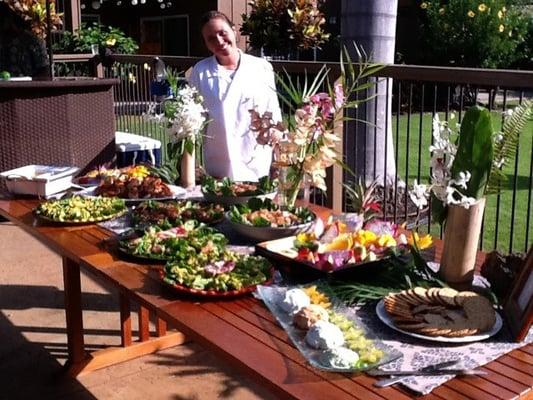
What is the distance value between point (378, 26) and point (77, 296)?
9.43 feet

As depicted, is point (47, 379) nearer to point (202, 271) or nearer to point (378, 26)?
point (202, 271)

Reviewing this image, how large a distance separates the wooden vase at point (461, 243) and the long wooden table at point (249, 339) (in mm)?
303

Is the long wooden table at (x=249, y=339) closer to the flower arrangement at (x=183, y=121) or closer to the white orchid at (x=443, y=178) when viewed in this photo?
the white orchid at (x=443, y=178)

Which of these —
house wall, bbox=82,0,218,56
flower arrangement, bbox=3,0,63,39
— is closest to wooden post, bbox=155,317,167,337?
flower arrangement, bbox=3,0,63,39

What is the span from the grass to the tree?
0.17 m

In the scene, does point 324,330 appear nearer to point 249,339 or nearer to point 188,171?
point 249,339

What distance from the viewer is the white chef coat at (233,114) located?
11.3 ft

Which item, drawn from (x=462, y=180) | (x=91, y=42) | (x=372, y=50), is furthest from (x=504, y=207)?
(x=462, y=180)

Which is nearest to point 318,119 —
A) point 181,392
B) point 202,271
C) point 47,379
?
point 202,271

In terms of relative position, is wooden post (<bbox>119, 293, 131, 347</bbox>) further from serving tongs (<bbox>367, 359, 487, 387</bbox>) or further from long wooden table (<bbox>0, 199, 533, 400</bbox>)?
serving tongs (<bbox>367, 359, 487, 387</bbox>)

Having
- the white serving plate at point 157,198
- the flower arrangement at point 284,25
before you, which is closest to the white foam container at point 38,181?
the white serving plate at point 157,198

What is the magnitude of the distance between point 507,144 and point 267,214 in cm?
87

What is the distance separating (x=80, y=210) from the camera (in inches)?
104

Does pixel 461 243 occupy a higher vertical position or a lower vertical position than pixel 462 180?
lower
